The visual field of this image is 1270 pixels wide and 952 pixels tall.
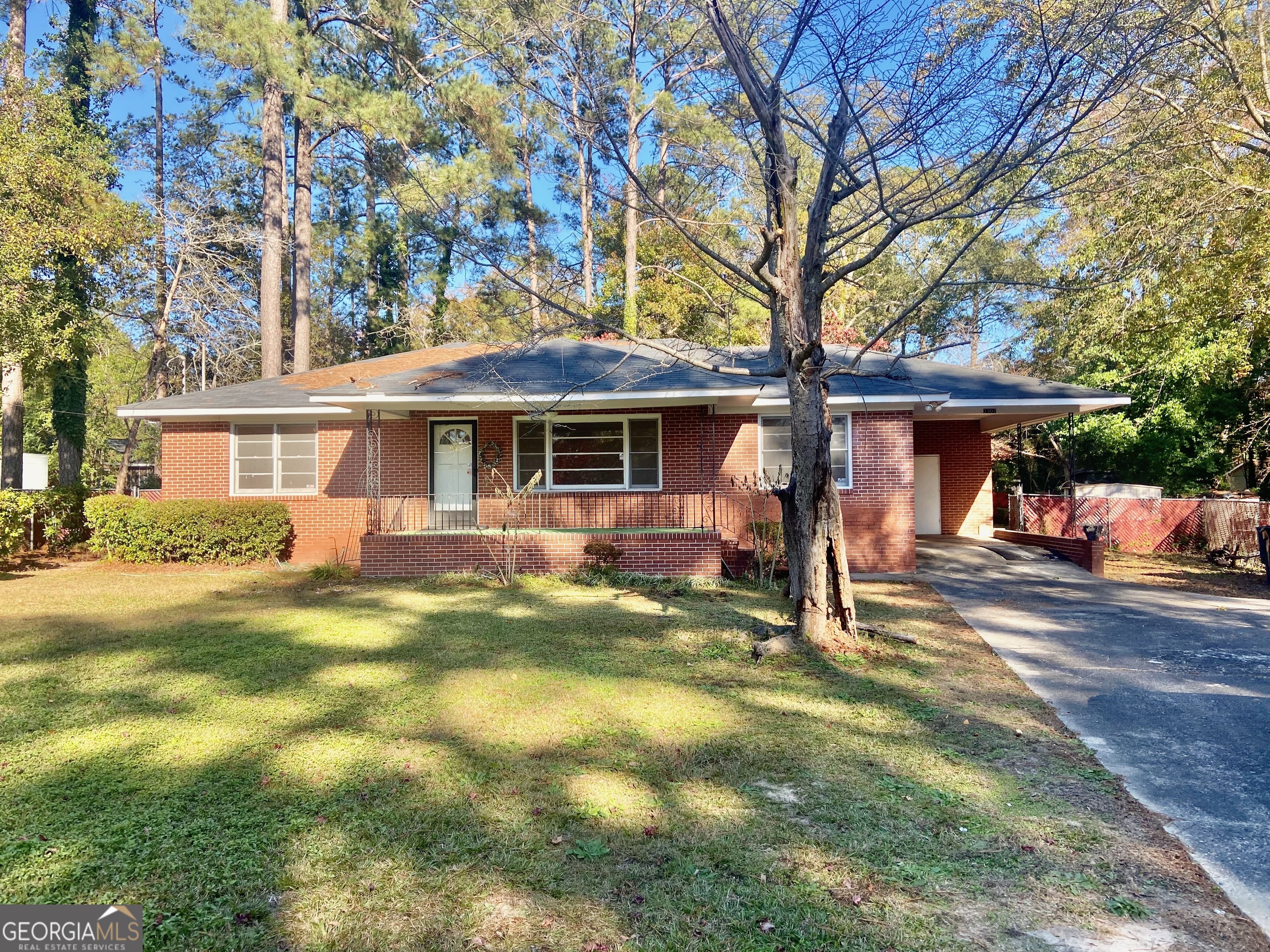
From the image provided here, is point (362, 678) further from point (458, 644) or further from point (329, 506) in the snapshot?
point (329, 506)

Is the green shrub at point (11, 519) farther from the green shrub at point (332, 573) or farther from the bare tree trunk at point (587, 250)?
the bare tree trunk at point (587, 250)

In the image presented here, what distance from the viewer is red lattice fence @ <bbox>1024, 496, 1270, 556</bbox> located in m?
15.8

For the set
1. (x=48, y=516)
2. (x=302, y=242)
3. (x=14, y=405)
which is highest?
(x=302, y=242)

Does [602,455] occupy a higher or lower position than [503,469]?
higher

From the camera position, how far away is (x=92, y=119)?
60.3 ft

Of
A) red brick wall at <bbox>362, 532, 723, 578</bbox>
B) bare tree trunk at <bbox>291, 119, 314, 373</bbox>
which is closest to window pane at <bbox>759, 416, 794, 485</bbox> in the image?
red brick wall at <bbox>362, 532, 723, 578</bbox>

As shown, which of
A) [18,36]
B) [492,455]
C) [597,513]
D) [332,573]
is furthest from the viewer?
[18,36]

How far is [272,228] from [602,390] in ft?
44.7

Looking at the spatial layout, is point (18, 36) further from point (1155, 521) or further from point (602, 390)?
point (1155, 521)

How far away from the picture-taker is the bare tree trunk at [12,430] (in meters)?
17.2

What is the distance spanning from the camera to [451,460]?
14203mm

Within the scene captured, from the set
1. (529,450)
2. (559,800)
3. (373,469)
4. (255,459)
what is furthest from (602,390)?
(559,800)

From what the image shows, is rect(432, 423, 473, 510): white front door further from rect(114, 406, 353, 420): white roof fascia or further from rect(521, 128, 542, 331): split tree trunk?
rect(521, 128, 542, 331): split tree trunk

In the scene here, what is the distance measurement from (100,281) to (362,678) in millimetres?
14970
